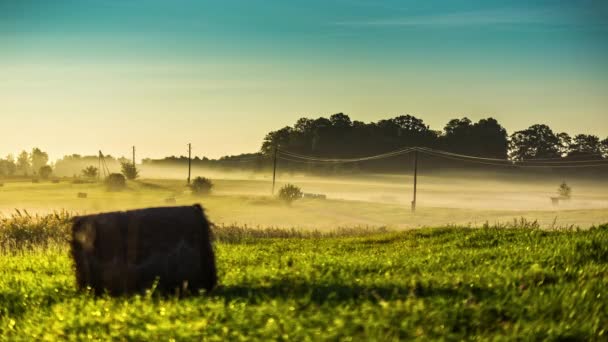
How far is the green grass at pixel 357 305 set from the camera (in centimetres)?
855

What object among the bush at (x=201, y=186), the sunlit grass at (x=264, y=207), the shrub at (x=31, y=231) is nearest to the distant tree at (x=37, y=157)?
the sunlit grass at (x=264, y=207)

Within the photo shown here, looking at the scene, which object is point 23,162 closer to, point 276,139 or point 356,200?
point 276,139

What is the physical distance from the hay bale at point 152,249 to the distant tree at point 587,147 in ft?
487

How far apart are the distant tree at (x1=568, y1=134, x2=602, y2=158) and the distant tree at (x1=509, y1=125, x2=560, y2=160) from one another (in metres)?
3.50

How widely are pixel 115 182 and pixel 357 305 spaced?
84071mm

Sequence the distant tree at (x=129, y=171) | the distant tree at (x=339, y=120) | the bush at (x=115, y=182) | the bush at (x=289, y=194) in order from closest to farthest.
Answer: the bush at (x=289, y=194) → the bush at (x=115, y=182) → the distant tree at (x=129, y=171) → the distant tree at (x=339, y=120)

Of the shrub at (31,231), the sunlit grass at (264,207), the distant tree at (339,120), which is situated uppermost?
the distant tree at (339,120)

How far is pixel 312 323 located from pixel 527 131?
149 m

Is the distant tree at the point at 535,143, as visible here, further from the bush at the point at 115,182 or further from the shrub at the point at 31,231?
the shrub at the point at 31,231

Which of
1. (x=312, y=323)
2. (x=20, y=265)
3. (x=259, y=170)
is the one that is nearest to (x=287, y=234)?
(x=20, y=265)

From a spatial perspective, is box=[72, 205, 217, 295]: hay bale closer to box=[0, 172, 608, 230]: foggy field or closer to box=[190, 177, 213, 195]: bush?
box=[0, 172, 608, 230]: foggy field

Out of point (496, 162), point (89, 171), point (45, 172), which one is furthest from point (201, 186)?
point (496, 162)

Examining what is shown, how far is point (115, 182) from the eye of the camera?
296ft

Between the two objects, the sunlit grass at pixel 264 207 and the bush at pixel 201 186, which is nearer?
the sunlit grass at pixel 264 207
